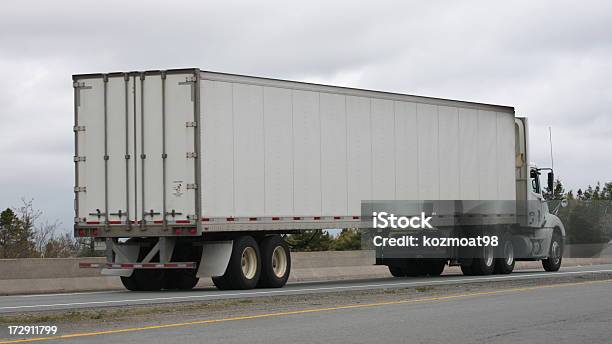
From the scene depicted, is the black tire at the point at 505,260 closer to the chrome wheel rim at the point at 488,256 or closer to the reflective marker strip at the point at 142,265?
the chrome wheel rim at the point at 488,256

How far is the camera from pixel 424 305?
17.0m

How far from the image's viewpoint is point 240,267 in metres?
22.4

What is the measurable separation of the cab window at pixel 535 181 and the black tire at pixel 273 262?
10.3 metres

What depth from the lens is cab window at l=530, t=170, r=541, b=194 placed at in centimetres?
3136

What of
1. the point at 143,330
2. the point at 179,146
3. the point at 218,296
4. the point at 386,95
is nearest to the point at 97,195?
the point at 179,146

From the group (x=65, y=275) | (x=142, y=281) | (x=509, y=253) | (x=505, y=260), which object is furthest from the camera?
→ (x=509, y=253)

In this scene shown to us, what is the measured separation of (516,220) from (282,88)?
1014 centimetres

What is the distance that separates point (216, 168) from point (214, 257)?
6.17 feet

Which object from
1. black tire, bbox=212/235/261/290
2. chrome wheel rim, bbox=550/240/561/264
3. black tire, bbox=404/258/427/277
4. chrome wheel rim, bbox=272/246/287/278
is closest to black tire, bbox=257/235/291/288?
chrome wheel rim, bbox=272/246/287/278

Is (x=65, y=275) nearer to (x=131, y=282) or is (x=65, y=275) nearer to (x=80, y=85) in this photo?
(x=131, y=282)

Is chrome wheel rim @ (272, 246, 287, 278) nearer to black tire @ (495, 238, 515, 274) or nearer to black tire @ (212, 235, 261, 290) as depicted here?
black tire @ (212, 235, 261, 290)

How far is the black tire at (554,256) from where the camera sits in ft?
105

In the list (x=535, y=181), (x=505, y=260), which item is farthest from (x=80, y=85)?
(x=535, y=181)

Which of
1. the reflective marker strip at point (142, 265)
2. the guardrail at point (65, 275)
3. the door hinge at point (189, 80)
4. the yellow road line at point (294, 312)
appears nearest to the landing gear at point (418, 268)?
the guardrail at point (65, 275)
